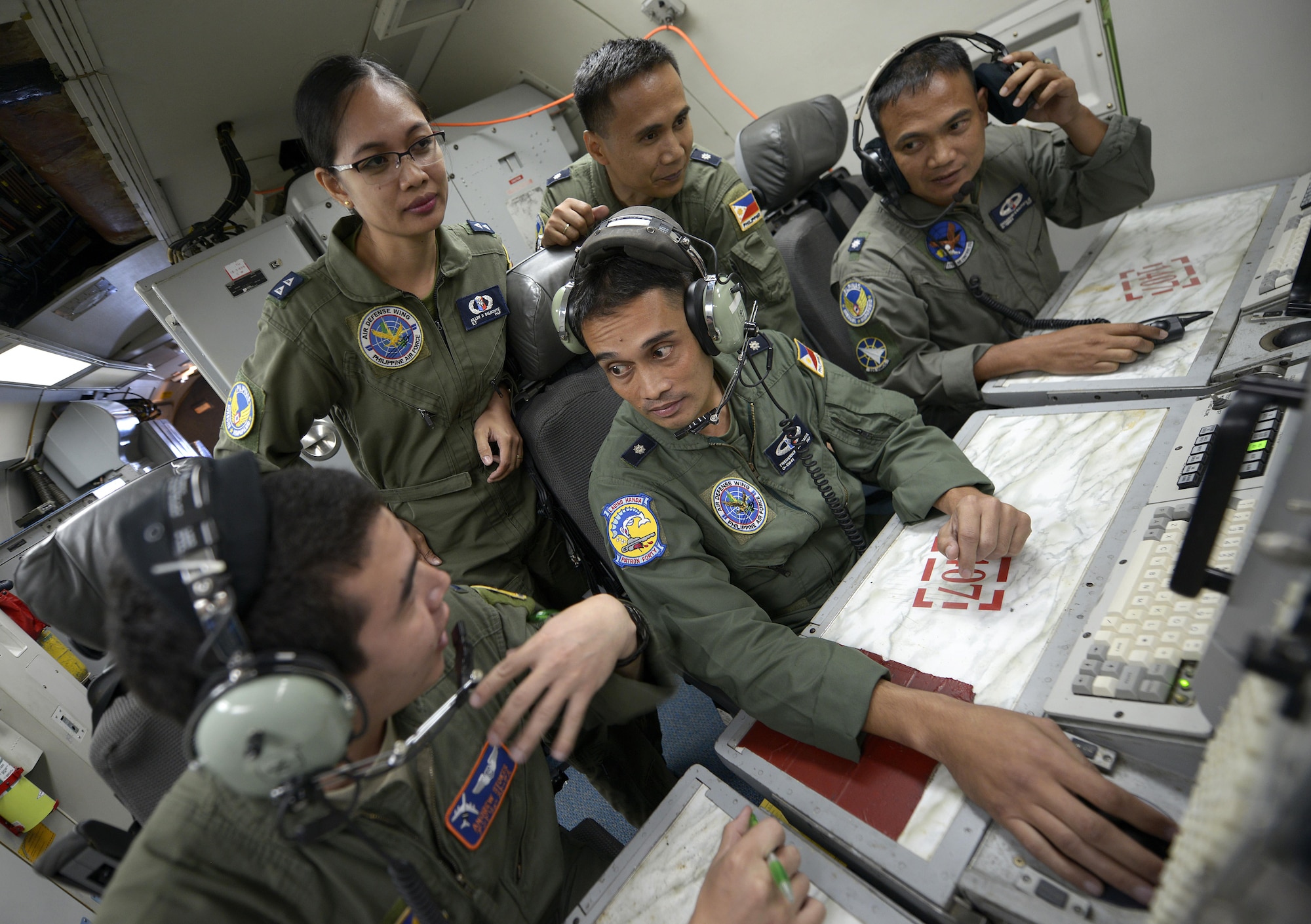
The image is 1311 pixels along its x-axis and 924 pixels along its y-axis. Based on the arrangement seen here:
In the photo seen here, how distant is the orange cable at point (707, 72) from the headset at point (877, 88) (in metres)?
1.60

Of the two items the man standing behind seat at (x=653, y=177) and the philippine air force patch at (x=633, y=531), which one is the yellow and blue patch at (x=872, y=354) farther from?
the philippine air force patch at (x=633, y=531)

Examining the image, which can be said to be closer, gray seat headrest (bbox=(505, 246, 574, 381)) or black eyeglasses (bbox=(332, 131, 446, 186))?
black eyeglasses (bbox=(332, 131, 446, 186))

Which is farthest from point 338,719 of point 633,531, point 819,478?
point 819,478

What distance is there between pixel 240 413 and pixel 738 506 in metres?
1.16

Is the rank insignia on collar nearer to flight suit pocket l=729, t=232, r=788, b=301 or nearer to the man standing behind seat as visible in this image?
the man standing behind seat

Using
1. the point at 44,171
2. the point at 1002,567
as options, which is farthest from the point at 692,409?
the point at 44,171

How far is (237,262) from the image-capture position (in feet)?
9.57

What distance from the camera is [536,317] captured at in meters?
1.63

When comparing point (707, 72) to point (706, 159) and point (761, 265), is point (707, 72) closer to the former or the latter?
point (706, 159)

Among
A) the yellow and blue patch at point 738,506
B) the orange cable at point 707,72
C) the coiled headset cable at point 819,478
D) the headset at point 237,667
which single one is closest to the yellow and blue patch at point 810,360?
the coiled headset cable at point 819,478

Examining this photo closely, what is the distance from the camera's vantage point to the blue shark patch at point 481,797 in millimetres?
890

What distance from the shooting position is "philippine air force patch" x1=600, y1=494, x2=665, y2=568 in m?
1.20

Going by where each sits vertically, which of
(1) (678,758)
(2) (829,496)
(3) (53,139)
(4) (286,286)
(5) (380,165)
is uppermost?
(3) (53,139)

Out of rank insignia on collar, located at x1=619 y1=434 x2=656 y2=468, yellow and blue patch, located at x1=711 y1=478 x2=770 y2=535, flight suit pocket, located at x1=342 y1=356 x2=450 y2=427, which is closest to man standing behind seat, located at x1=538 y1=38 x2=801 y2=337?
flight suit pocket, located at x1=342 y1=356 x2=450 y2=427
